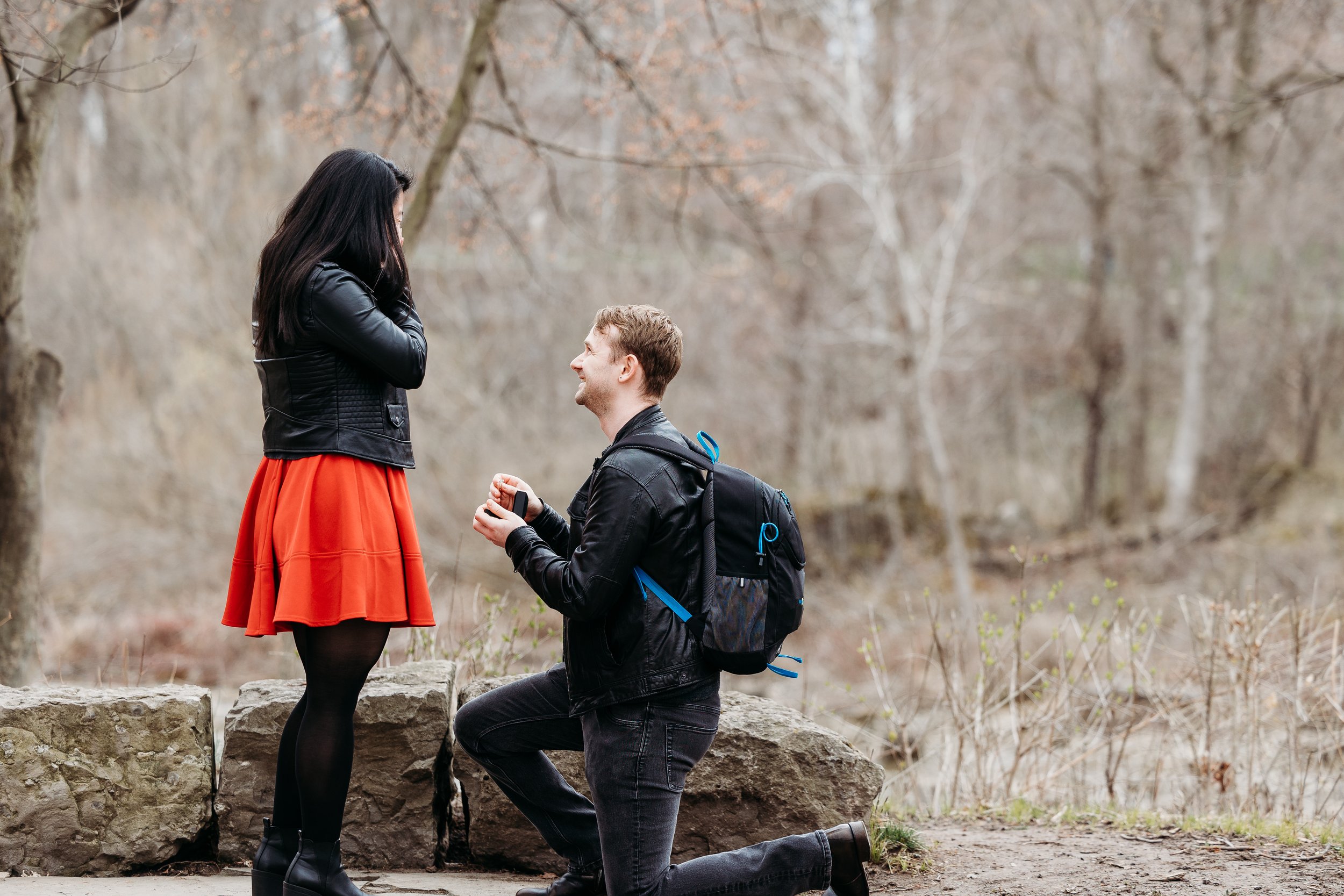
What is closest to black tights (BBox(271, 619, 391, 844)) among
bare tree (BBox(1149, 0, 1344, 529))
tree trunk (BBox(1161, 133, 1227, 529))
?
bare tree (BBox(1149, 0, 1344, 529))

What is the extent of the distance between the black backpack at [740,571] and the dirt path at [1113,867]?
51.5 inches

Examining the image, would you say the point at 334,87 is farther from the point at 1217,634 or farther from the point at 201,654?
the point at 1217,634

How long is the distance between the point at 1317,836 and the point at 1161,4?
38.6 ft

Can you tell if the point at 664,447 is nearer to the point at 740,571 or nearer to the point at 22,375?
the point at 740,571

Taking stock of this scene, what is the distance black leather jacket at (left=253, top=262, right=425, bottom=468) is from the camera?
→ 2.74m

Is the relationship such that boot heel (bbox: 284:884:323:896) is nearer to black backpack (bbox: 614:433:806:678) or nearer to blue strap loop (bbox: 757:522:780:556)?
black backpack (bbox: 614:433:806:678)

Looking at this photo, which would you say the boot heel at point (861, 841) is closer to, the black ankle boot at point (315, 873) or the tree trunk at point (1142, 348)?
the black ankle boot at point (315, 873)

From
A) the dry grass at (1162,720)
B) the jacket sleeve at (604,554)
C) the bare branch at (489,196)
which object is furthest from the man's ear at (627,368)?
the bare branch at (489,196)

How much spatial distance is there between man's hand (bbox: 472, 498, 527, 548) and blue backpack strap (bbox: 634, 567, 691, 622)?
310mm

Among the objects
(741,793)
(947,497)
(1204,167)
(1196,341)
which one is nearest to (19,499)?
(741,793)

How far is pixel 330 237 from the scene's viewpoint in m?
2.81

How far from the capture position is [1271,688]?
→ 523 centimetres

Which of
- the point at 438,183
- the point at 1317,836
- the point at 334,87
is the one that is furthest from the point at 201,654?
the point at 1317,836

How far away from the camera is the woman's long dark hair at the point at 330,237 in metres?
2.80
